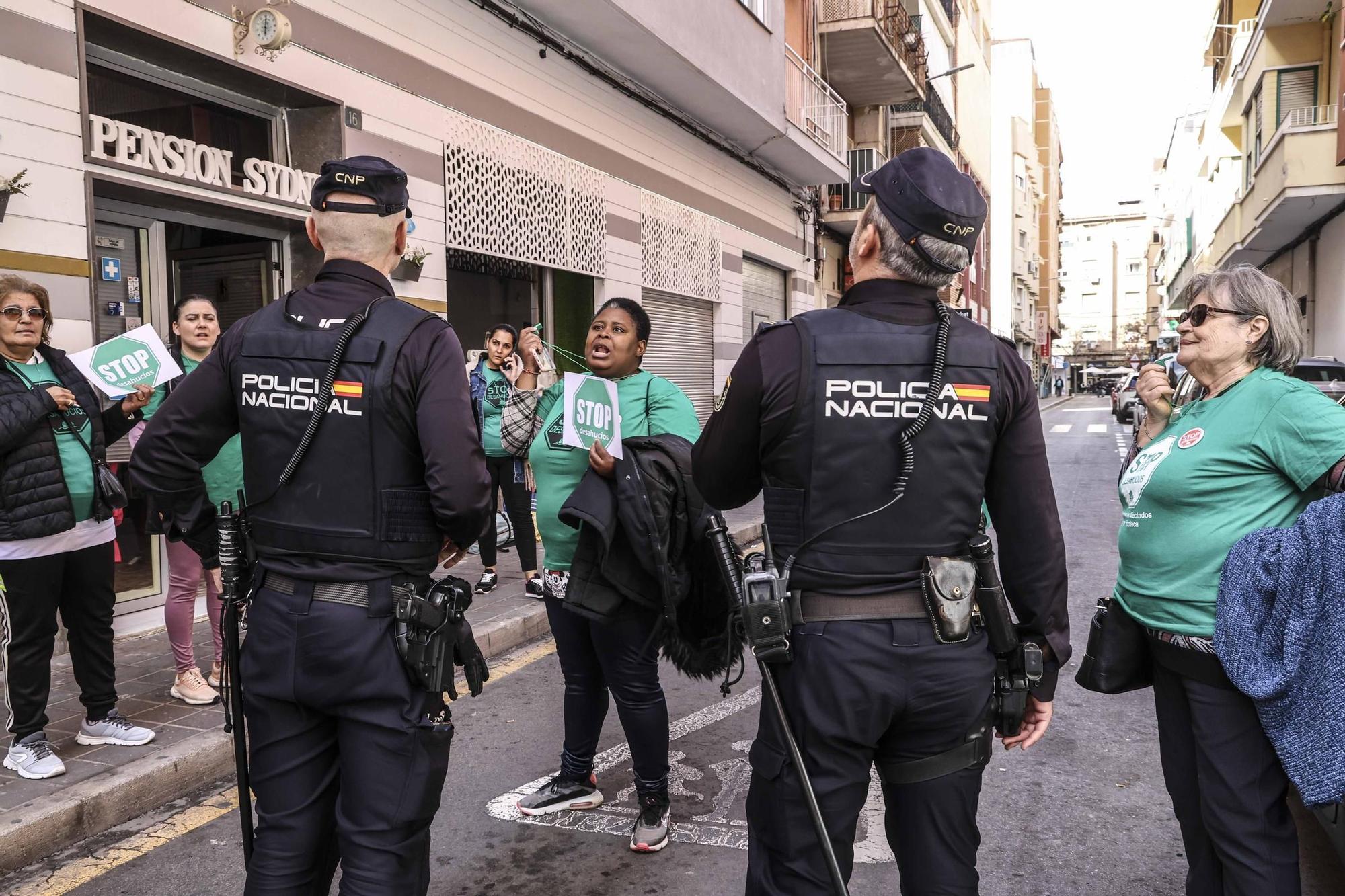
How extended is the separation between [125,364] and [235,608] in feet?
7.52

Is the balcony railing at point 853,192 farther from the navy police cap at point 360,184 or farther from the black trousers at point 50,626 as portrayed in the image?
the navy police cap at point 360,184

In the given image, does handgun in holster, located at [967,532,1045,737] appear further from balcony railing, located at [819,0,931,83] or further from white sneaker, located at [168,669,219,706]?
balcony railing, located at [819,0,931,83]

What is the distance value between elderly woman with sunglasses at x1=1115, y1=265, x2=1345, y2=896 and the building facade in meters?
5.61

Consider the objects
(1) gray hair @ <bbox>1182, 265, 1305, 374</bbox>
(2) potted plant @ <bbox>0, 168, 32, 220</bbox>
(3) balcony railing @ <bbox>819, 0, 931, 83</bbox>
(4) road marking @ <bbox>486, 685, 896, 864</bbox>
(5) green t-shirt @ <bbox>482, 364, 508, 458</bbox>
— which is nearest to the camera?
(1) gray hair @ <bbox>1182, 265, 1305, 374</bbox>

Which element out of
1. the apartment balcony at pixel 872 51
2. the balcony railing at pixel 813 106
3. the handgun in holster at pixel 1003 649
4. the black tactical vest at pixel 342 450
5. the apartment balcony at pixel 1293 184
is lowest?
the handgun in holster at pixel 1003 649

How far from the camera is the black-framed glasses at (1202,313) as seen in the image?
8.82 ft

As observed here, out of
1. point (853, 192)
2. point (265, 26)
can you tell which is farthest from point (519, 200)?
point (853, 192)

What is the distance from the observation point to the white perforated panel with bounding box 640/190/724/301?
13.1 m

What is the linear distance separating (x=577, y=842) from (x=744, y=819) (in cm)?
64

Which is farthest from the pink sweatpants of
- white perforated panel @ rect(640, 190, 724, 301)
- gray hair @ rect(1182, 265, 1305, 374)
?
white perforated panel @ rect(640, 190, 724, 301)

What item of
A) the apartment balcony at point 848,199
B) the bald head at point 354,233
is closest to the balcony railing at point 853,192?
the apartment balcony at point 848,199

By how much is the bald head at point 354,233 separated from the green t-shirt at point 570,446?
1192 mm

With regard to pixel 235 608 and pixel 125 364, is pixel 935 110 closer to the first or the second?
pixel 125 364

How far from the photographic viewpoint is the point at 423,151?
8.77 meters
